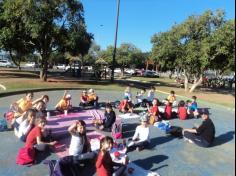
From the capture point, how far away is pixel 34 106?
11844mm

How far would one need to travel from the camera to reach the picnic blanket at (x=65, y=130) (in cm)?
939

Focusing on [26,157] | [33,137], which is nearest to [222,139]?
[33,137]

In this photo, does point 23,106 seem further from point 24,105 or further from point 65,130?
point 65,130

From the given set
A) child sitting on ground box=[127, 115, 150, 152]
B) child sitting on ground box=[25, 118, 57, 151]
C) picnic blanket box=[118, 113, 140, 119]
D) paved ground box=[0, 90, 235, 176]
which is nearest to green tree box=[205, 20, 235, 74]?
picnic blanket box=[118, 113, 140, 119]

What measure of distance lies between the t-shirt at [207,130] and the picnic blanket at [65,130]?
10.6 ft

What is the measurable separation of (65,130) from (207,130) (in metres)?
4.73

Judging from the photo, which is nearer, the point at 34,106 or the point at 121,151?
the point at 121,151

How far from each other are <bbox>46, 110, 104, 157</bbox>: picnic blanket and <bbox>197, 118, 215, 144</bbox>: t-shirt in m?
3.22

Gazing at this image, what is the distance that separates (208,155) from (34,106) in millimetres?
6261

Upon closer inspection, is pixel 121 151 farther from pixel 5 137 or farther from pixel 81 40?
pixel 81 40

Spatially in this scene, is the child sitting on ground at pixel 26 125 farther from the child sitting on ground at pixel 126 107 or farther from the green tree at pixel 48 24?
the green tree at pixel 48 24

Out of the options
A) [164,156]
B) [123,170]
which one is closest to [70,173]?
[123,170]

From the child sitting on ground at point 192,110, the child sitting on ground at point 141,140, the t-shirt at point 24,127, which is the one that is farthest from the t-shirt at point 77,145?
the child sitting on ground at point 192,110

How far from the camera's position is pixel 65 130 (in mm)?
11258
